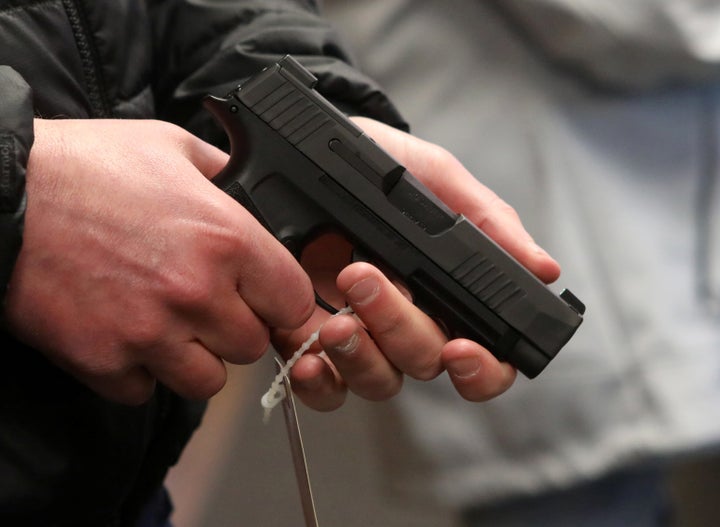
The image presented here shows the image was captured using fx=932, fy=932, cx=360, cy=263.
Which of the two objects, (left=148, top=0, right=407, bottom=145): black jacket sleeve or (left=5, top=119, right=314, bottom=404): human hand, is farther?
(left=148, top=0, right=407, bottom=145): black jacket sleeve

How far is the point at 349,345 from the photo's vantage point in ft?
1.92

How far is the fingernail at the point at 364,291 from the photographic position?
0.57m

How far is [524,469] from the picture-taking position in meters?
1.08

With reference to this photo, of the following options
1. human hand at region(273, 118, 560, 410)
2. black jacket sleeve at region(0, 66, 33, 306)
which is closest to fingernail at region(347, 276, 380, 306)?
human hand at region(273, 118, 560, 410)

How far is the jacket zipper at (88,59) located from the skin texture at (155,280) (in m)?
0.06

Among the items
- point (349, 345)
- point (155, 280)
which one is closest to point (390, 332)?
point (349, 345)

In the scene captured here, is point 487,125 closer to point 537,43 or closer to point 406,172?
point 537,43

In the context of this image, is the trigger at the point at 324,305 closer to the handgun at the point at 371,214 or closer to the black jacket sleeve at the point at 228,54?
the handgun at the point at 371,214

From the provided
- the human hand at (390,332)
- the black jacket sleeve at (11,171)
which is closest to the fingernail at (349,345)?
the human hand at (390,332)

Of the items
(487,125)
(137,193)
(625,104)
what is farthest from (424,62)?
(137,193)

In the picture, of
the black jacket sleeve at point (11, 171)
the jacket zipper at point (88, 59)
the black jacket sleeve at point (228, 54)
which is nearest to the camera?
the black jacket sleeve at point (11, 171)

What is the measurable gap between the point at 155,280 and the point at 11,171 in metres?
0.09

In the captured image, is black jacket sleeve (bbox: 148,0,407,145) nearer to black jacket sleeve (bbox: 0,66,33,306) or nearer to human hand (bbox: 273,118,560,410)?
human hand (bbox: 273,118,560,410)

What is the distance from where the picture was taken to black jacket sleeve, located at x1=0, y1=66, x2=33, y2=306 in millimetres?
472
